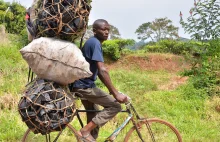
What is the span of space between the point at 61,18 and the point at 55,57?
39cm

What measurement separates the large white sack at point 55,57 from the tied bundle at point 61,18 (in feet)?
0.33

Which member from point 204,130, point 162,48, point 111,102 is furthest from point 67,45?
point 162,48

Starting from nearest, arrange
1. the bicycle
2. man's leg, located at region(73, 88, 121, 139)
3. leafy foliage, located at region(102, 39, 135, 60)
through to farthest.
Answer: man's leg, located at region(73, 88, 121, 139) < the bicycle < leafy foliage, located at region(102, 39, 135, 60)

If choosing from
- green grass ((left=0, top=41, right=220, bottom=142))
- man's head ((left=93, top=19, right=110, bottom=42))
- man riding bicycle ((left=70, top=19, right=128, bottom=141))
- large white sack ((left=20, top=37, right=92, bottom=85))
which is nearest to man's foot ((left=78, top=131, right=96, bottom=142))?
man riding bicycle ((left=70, top=19, right=128, bottom=141))

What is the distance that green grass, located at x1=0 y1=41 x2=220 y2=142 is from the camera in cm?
571

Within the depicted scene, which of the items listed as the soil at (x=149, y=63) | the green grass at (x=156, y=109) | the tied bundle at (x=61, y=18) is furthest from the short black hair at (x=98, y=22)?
the soil at (x=149, y=63)

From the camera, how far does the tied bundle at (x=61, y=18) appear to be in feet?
10.9

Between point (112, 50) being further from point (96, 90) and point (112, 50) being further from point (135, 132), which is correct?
point (96, 90)

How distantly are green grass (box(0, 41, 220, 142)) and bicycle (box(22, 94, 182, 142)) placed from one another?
397 millimetres

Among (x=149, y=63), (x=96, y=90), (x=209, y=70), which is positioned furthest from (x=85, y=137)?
(x=149, y=63)

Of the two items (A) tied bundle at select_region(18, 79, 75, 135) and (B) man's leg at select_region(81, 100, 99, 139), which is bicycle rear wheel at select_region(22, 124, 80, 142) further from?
(A) tied bundle at select_region(18, 79, 75, 135)

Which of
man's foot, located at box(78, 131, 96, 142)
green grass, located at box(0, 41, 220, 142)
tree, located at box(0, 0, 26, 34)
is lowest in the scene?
green grass, located at box(0, 41, 220, 142)

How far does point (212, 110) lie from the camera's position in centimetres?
747

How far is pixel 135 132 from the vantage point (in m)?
4.69
